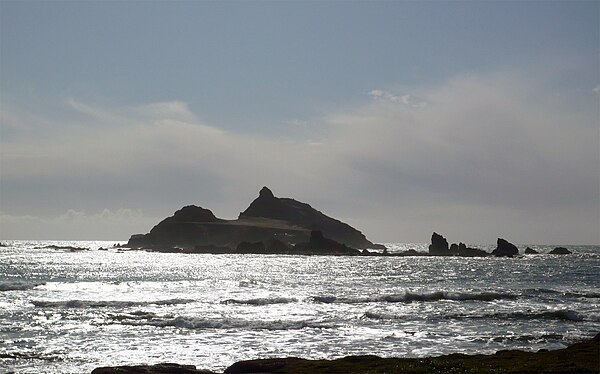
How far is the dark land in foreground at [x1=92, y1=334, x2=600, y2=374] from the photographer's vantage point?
22062 mm

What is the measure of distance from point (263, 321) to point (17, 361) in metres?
19.0

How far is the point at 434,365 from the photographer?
2272 centimetres

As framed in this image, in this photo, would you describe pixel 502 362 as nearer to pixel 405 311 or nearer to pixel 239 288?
pixel 405 311

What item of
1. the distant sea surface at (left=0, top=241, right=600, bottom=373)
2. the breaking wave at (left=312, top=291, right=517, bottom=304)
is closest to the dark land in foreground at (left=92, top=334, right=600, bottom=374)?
the distant sea surface at (left=0, top=241, right=600, bottom=373)

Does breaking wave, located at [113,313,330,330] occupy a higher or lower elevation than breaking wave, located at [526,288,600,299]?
lower

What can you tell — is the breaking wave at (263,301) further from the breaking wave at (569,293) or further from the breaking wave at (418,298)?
the breaking wave at (569,293)

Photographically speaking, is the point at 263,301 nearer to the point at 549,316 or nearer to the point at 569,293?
the point at 549,316

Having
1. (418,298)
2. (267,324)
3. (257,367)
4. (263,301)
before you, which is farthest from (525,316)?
Result: (257,367)

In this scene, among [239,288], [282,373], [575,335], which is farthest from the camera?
[239,288]

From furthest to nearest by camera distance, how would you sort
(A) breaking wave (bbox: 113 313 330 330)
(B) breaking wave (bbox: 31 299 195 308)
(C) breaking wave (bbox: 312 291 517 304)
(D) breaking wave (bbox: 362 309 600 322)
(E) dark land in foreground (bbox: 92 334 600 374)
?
(C) breaking wave (bbox: 312 291 517 304)
(B) breaking wave (bbox: 31 299 195 308)
(D) breaking wave (bbox: 362 309 600 322)
(A) breaking wave (bbox: 113 313 330 330)
(E) dark land in foreground (bbox: 92 334 600 374)

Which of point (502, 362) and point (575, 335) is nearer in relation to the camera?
point (502, 362)

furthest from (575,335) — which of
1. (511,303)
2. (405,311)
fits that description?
(511,303)

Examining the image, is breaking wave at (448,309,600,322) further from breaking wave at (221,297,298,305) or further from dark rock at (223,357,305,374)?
dark rock at (223,357,305,374)

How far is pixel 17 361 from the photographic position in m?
29.8
